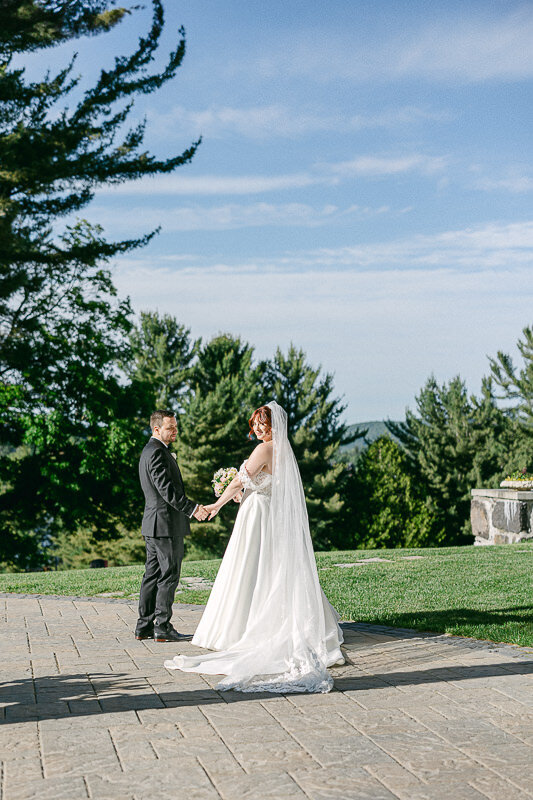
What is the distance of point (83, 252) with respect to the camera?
1733cm

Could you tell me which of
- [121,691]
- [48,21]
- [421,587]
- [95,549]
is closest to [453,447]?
[95,549]

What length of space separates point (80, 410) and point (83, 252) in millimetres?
10621

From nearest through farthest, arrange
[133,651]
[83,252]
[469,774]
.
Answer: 1. [469,774]
2. [133,651]
3. [83,252]

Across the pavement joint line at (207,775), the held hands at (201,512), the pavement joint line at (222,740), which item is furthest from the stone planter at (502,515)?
the pavement joint line at (207,775)

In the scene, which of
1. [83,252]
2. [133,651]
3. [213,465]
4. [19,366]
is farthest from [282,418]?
[213,465]

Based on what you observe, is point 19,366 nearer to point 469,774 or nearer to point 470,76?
point 470,76

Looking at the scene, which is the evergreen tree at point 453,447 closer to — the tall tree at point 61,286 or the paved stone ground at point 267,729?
the tall tree at point 61,286

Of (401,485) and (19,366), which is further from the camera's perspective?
(401,485)

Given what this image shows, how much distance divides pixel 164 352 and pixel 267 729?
4374cm

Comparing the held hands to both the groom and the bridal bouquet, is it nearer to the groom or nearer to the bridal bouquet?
the groom

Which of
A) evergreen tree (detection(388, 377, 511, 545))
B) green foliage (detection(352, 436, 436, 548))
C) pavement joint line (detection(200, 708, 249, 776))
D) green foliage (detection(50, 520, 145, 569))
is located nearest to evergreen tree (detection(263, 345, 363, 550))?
green foliage (detection(352, 436, 436, 548))

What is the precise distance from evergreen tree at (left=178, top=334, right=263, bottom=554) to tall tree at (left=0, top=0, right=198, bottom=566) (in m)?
7.39

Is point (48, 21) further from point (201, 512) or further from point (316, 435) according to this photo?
point (316, 435)

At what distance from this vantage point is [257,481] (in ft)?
23.3
